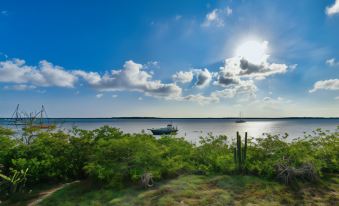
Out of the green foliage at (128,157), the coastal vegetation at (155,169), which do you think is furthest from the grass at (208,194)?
the green foliage at (128,157)

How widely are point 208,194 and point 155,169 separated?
69.9 inches

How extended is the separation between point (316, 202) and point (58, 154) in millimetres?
7862

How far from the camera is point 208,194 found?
18.2 feet

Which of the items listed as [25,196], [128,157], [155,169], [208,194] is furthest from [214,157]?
[25,196]

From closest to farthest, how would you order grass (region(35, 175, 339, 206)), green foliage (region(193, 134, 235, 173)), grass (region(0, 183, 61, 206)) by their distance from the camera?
grass (region(35, 175, 339, 206)) → grass (region(0, 183, 61, 206)) → green foliage (region(193, 134, 235, 173))

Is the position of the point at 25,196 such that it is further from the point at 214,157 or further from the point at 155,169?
the point at 214,157

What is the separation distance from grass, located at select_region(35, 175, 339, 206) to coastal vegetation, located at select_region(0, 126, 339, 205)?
26 mm


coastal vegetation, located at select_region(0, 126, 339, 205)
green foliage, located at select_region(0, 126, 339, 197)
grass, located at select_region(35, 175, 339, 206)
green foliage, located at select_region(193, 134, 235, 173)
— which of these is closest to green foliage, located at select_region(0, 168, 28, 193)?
coastal vegetation, located at select_region(0, 126, 339, 205)

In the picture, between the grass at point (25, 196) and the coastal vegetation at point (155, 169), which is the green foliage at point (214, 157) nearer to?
the coastal vegetation at point (155, 169)

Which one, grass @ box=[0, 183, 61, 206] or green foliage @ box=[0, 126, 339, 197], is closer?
grass @ box=[0, 183, 61, 206]

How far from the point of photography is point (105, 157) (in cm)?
682

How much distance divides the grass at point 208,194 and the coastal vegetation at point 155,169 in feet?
0.08

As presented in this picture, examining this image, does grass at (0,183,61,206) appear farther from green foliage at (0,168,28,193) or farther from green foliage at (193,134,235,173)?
green foliage at (193,134,235,173)

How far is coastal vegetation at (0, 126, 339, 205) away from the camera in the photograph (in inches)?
225
